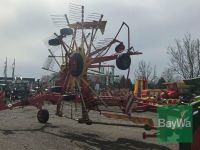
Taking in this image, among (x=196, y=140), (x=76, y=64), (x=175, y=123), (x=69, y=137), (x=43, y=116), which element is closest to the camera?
(x=196, y=140)

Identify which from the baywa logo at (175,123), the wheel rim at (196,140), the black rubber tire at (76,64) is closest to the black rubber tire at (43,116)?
the black rubber tire at (76,64)

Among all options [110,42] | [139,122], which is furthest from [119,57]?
[139,122]

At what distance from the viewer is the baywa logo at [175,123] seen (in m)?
7.60

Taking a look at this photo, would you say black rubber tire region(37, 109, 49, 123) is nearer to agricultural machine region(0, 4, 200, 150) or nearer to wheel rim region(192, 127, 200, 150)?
agricultural machine region(0, 4, 200, 150)

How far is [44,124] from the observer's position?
648 inches

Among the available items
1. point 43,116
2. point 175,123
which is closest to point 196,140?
point 175,123

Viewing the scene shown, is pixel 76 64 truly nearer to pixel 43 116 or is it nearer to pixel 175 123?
pixel 43 116

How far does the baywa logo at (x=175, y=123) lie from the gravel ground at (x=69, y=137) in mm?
2625

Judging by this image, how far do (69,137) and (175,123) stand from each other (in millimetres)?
5745

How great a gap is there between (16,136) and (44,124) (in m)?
3.30

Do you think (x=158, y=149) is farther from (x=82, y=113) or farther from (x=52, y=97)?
(x=52, y=97)

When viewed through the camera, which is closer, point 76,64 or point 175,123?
point 175,123

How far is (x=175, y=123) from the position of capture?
7855 millimetres

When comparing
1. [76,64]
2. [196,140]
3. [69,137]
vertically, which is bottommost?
[69,137]
